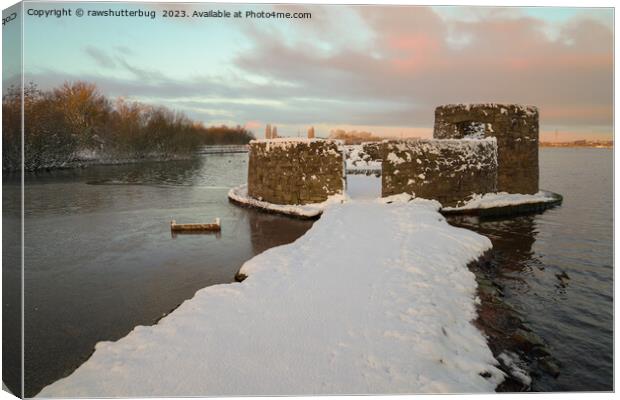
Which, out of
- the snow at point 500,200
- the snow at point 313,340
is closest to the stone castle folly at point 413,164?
the snow at point 500,200

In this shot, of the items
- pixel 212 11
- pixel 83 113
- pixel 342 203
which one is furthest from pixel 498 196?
pixel 83 113

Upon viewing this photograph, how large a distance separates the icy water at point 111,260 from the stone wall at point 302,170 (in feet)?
3.39

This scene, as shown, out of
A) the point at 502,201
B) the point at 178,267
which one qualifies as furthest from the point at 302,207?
the point at 502,201

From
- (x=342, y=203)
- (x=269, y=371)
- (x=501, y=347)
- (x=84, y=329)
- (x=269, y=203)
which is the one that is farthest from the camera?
(x=269, y=203)

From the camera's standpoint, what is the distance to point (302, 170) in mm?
12938

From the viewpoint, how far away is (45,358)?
4.54 metres

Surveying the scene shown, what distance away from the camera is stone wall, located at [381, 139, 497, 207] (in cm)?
1241

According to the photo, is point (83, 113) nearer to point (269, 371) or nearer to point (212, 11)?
point (212, 11)

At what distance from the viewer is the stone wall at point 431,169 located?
1241 centimetres

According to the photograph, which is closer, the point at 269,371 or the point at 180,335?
the point at 269,371

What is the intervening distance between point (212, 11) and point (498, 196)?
37.1 ft

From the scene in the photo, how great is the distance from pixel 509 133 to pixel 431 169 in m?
4.24

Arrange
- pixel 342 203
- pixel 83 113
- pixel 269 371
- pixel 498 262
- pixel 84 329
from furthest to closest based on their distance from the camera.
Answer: pixel 83 113, pixel 342 203, pixel 498 262, pixel 84 329, pixel 269 371

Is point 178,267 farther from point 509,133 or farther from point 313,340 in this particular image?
point 509,133
